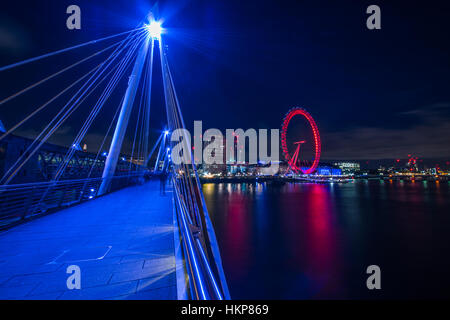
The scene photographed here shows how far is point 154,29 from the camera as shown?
469 inches

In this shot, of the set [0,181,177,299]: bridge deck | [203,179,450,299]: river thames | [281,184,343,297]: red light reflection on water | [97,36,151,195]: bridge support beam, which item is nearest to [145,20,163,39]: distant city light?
[97,36,151,195]: bridge support beam

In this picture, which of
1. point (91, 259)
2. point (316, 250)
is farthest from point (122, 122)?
point (316, 250)

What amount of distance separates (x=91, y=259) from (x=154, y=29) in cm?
1259

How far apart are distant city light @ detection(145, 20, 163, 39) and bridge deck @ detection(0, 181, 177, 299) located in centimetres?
1092

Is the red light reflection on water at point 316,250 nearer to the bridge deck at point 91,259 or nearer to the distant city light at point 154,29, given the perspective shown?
the bridge deck at point 91,259

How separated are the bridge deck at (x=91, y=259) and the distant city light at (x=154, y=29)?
1092cm

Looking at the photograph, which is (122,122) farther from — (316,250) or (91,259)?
(316,250)

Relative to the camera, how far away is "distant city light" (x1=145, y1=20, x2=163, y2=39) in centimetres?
1183

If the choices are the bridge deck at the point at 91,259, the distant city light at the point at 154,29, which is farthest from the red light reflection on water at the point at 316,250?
the distant city light at the point at 154,29

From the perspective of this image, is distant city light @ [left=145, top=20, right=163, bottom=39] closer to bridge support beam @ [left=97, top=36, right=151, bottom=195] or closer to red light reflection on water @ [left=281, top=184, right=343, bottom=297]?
bridge support beam @ [left=97, top=36, right=151, bottom=195]

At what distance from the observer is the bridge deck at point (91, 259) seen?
7.61 feet
